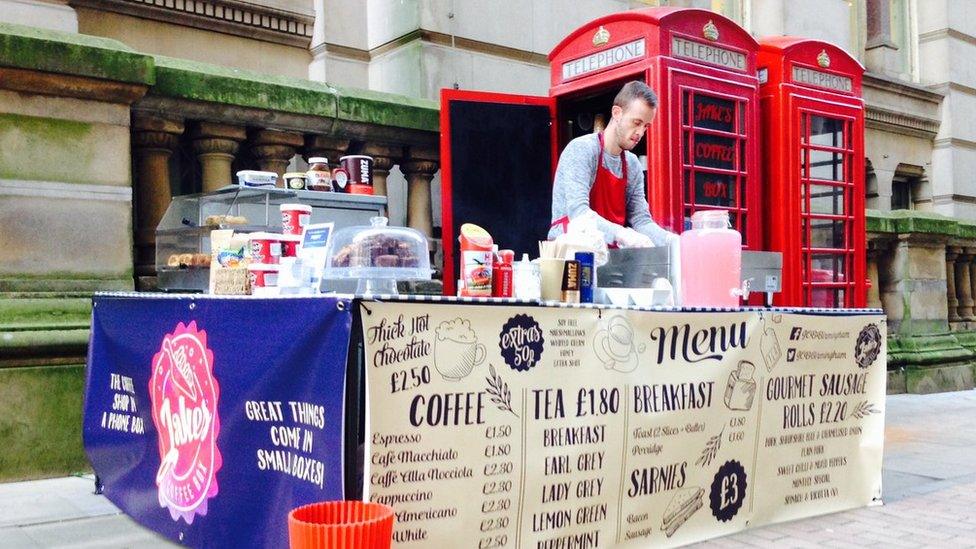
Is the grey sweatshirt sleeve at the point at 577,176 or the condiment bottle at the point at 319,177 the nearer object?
the grey sweatshirt sleeve at the point at 577,176

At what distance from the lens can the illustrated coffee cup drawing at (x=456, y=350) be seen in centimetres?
337

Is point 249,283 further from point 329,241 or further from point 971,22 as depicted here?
point 971,22

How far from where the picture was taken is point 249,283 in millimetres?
4086

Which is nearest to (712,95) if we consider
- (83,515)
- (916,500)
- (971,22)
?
(916,500)

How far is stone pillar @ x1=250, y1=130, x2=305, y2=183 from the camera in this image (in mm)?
6027

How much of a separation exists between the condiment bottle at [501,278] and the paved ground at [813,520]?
1544 millimetres

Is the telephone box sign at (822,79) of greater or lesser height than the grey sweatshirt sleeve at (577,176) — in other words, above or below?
above

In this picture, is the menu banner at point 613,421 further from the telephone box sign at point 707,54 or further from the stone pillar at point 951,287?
the stone pillar at point 951,287

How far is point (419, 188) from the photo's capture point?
684 centimetres

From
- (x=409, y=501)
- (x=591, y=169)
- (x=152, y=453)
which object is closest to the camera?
(x=409, y=501)

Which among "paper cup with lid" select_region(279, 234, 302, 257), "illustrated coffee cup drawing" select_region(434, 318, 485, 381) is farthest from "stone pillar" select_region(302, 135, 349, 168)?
"illustrated coffee cup drawing" select_region(434, 318, 485, 381)

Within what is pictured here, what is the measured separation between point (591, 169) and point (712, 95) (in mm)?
1600

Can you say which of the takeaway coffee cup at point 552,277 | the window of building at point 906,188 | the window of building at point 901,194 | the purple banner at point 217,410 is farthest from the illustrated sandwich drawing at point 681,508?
the window of building at point 901,194

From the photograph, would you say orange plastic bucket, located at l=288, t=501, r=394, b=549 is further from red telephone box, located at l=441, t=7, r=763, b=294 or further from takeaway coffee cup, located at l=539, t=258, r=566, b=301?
red telephone box, located at l=441, t=7, r=763, b=294
